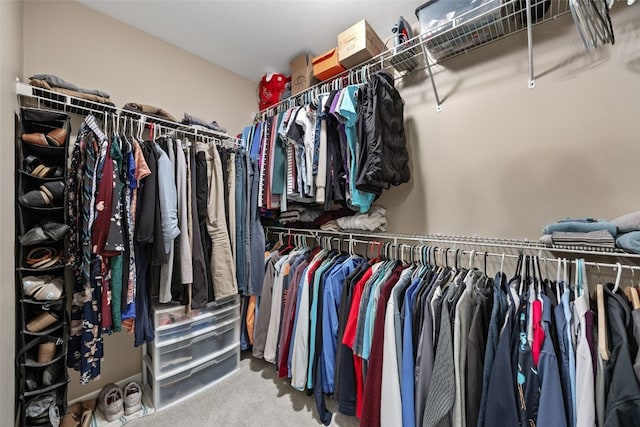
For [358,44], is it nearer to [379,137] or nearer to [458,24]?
[458,24]

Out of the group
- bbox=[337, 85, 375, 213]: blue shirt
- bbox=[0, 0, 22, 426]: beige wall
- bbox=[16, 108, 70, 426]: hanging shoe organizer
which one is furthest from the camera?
bbox=[337, 85, 375, 213]: blue shirt

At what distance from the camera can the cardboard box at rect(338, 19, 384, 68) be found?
5.26 ft

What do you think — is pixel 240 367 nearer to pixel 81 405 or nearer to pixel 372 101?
pixel 81 405

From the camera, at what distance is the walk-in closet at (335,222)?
96cm

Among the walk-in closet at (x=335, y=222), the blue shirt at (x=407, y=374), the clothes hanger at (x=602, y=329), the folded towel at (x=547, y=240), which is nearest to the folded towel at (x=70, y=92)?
the walk-in closet at (x=335, y=222)

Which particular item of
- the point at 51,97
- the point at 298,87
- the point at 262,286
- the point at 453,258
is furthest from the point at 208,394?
the point at 298,87

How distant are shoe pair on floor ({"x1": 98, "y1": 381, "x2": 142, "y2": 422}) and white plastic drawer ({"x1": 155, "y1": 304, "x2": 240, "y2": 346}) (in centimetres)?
37

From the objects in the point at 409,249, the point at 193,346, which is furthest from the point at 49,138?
the point at 409,249

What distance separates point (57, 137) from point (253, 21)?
58.2 inches

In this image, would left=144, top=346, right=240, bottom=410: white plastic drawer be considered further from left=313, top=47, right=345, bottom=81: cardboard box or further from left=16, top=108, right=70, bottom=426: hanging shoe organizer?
left=313, top=47, right=345, bottom=81: cardboard box

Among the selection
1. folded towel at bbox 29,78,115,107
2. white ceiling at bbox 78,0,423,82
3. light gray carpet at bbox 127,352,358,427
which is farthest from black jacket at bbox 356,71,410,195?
folded towel at bbox 29,78,115,107

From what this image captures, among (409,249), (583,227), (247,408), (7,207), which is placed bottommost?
(247,408)

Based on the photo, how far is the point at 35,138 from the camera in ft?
4.05

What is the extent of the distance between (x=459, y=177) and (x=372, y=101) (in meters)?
0.72
